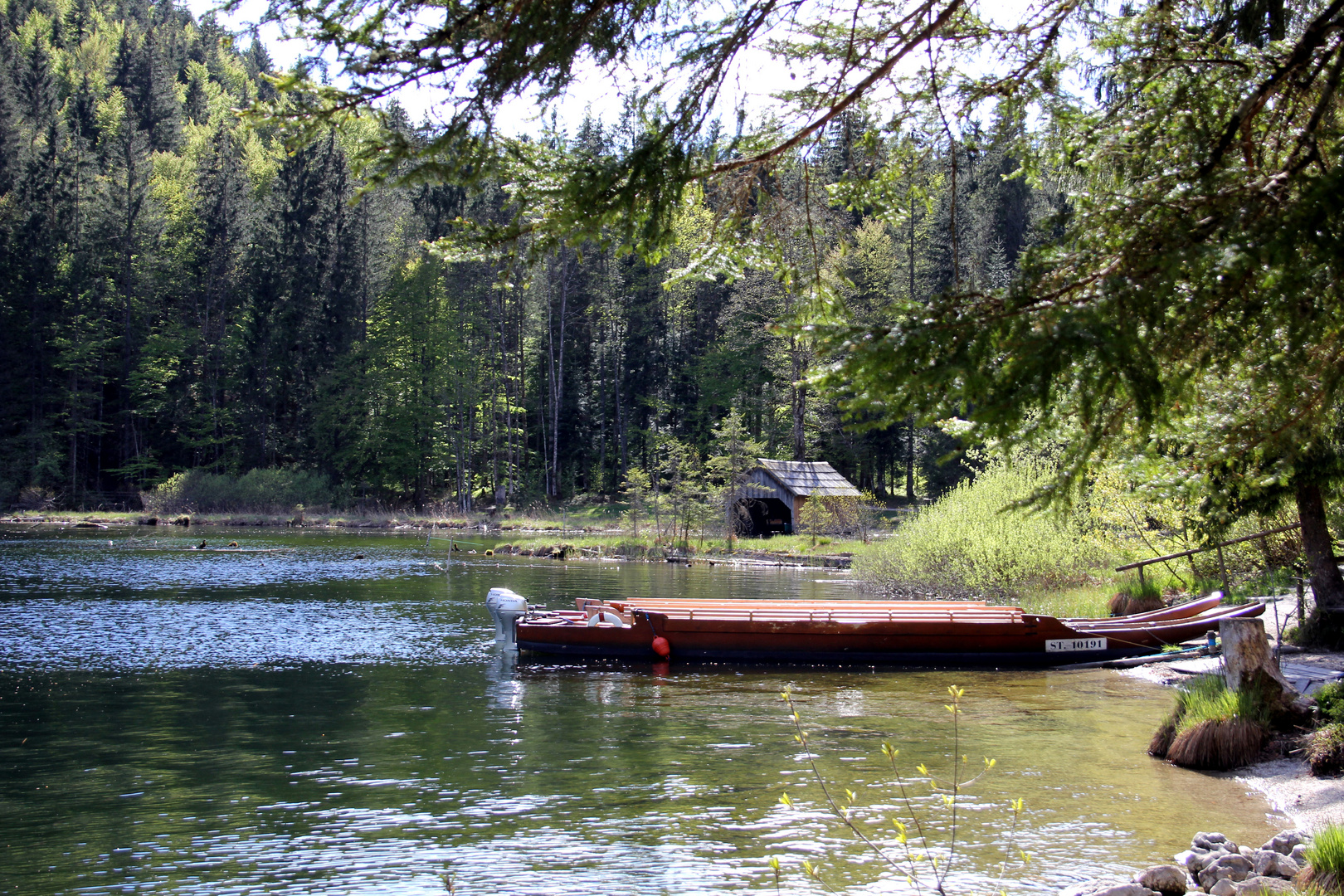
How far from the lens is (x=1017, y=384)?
452 cm

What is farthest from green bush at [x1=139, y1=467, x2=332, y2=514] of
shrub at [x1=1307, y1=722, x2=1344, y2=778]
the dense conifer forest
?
shrub at [x1=1307, y1=722, x2=1344, y2=778]

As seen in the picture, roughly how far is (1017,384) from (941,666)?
44.4ft

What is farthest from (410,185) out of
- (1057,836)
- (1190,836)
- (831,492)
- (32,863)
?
(831,492)

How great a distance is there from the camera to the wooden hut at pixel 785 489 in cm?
4231

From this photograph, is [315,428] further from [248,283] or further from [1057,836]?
[1057,836]

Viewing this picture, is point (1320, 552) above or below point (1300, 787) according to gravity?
above

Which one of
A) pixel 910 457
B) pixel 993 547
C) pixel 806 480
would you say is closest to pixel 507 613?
pixel 993 547

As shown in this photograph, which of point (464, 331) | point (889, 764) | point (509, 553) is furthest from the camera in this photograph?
point (464, 331)

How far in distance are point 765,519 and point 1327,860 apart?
3902 centimetres

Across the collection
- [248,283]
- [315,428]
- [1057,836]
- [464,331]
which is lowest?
[1057,836]

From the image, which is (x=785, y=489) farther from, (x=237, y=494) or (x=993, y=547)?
(x=237, y=494)

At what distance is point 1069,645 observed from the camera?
16.7 metres

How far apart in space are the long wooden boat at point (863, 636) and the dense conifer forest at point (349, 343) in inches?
1436

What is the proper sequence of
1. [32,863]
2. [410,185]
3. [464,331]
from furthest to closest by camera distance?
1. [464,331]
2. [32,863]
3. [410,185]
